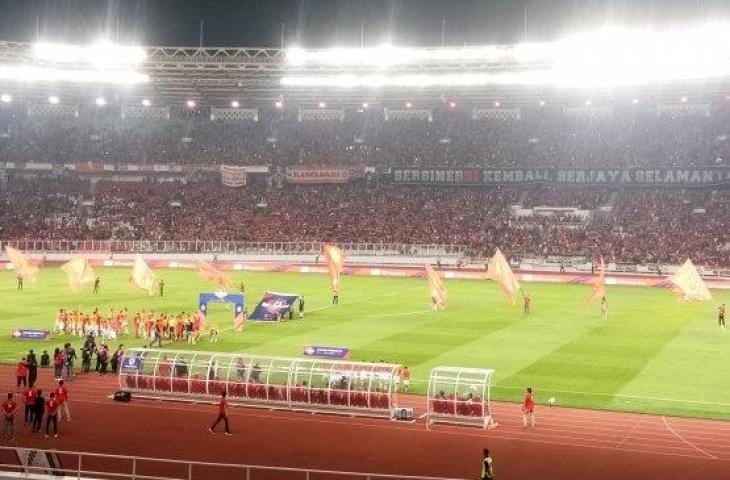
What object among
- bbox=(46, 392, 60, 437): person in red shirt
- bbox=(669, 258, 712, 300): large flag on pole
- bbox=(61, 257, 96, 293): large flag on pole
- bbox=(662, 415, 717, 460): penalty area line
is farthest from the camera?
bbox=(61, 257, 96, 293): large flag on pole

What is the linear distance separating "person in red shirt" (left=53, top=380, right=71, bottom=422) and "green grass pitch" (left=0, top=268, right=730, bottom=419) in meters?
9.86

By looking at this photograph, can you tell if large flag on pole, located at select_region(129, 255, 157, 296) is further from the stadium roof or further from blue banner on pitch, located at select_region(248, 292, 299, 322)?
the stadium roof

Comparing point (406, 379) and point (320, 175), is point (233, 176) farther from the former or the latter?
point (406, 379)

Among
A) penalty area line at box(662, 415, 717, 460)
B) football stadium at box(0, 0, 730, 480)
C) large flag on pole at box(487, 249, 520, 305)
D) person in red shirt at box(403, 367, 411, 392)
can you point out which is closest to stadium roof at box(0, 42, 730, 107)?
football stadium at box(0, 0, 730, 480)

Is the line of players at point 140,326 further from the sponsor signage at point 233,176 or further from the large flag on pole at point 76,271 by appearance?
the sponsor signage at point 233,176

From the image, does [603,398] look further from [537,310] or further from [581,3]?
[581,3]

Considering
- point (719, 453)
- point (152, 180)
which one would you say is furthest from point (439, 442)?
point (152, 180)

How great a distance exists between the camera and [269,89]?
86688 millimetres

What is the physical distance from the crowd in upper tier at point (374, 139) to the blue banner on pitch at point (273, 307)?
5192 cm

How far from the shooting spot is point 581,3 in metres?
70.9

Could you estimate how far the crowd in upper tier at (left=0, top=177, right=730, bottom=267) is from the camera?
82000mm

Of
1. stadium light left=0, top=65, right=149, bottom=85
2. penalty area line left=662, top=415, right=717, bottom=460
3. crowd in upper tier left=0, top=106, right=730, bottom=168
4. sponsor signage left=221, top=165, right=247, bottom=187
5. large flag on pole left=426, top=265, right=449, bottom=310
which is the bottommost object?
penalty area line left=662, top=415, right=717, bottom=460

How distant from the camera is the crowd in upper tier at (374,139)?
9256 cm

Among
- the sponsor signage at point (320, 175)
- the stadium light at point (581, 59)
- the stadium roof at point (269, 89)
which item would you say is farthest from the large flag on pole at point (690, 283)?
the sponsor signage at point (320, 175)
